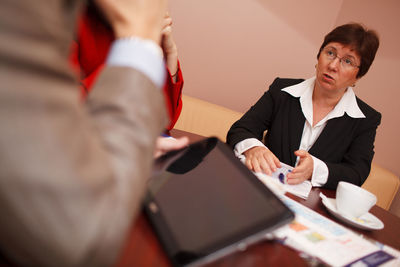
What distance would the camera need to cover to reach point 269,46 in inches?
99.2

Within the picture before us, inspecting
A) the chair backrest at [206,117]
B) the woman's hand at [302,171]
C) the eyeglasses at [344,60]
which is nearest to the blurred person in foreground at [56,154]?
the woman's hand at [302,171]

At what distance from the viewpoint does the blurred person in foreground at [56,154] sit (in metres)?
0.24

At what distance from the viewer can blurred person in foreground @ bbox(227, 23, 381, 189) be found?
1574mm

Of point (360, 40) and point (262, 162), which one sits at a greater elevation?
point (360, 40)

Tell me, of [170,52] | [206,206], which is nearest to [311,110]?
[170,52]

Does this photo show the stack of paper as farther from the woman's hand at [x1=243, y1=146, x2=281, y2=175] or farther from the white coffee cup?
the woman's hand at [x1=243, y1=146, x2=281, y2=175]

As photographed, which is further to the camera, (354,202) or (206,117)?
(206,117)

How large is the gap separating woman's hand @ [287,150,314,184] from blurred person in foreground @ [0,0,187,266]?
0.83 metres

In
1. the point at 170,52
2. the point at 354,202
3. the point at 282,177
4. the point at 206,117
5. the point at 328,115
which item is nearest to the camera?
the point at 354,202

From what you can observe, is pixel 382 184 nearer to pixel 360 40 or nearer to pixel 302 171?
pixel 360 40

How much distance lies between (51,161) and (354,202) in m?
0.88

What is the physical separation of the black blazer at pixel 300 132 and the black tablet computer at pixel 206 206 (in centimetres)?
84

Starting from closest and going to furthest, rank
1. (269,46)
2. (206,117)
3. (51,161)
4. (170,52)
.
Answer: (51,161) < (170,52) < (206,117) < (269,46)

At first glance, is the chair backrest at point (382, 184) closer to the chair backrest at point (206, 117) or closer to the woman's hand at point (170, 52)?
the chair backrest at point (206, 117)
